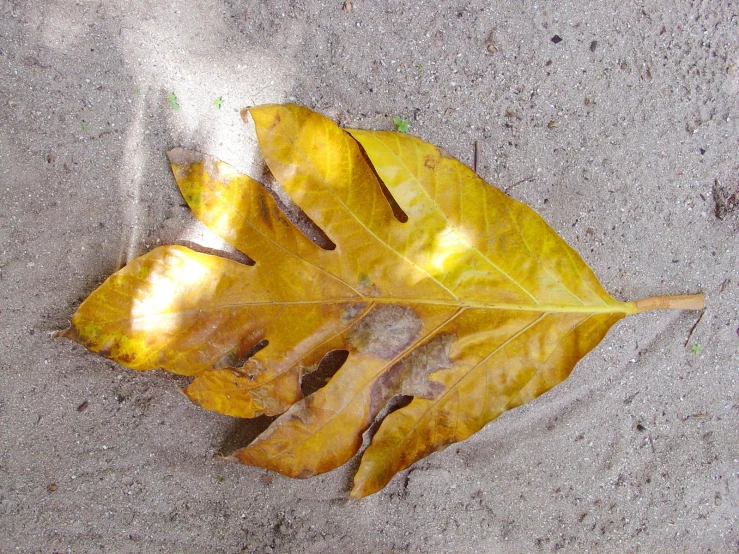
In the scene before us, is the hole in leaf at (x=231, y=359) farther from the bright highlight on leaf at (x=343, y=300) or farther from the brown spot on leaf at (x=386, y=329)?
the brown spot on leaf at (x=386, y=329)

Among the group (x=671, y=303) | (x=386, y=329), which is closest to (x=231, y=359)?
(x=386, y=329)

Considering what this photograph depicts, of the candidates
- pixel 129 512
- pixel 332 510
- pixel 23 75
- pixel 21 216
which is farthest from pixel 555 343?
pixel 23 75

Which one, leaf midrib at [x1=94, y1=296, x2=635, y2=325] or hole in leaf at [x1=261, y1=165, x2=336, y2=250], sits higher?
hole in leaf at [x1=261, y1=165, x2=336, y2=250]

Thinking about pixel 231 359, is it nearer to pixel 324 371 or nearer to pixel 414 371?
pixel 324 371

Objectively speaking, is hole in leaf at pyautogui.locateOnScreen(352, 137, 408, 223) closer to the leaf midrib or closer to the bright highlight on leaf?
the bright highlight on leaf

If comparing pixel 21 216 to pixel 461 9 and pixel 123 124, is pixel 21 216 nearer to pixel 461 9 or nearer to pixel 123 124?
pixel 123 124

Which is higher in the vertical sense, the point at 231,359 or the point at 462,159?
the point at 462,159

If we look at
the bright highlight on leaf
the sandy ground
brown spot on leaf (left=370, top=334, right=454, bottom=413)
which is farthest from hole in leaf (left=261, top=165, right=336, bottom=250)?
brown spot on leaf (left=370, top=334, right=454, bottom=413)
